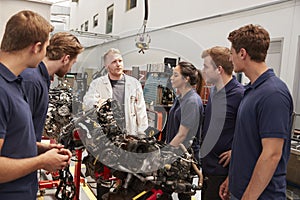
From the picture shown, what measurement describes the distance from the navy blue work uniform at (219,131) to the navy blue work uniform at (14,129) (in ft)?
3.61

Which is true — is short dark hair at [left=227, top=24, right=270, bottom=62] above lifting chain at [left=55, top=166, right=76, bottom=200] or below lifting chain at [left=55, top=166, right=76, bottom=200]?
above

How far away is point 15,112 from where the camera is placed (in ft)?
3.22

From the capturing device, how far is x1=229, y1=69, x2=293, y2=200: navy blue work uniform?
1.19 metres

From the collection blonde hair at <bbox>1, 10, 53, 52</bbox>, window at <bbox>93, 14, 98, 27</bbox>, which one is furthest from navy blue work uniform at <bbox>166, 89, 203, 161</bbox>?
window at <bbox>93, 14, 98, 27</bbox>

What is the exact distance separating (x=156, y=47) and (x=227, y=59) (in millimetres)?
4477

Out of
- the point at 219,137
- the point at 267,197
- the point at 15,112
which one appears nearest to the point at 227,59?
the point at 219,137

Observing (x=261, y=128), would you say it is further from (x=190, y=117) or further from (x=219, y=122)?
(x=190, y=117)

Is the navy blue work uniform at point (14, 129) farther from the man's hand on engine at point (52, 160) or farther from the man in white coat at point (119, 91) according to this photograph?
the man in white coat at point (119, 91)

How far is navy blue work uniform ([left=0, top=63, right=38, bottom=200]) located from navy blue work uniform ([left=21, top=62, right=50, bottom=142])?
9.2 inches

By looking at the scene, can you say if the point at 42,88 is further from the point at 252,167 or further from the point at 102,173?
the point at 252,167

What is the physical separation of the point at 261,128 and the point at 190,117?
80cm

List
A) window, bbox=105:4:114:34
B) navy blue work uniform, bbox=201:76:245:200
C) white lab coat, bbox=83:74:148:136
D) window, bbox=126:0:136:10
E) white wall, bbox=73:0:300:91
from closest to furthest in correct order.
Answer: navy blue work uniform, bbox=201:76:245:200, white lab coat, bbox=83:74:148:136, white wall, bbox=73:0:300:91, window, bbox=126:0:136:10, window, bbox=105:4:114:34

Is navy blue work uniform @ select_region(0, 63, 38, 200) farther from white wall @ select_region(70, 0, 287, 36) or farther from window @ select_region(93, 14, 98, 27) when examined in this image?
window @ select_region(93, 14, 98, 27)

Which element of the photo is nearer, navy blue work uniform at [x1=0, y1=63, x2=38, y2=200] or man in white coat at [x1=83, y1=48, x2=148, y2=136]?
navy blue work uniform at [x1=0, y1=63, x2=38, y2=200]
